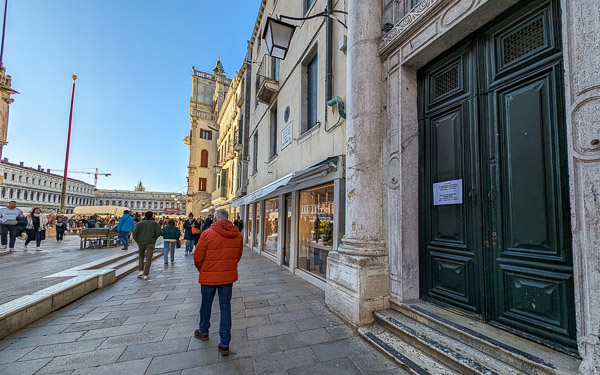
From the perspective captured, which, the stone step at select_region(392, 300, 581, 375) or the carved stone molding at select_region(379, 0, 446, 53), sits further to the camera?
the carved stone molding at select_region(379, 0, 446, 53)

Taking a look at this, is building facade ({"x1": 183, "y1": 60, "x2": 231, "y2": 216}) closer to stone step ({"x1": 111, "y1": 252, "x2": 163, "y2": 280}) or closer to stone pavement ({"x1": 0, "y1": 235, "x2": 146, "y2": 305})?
stone pavement ({"x1": 0, "y1": 235, "x2": 146, "y2": 305})

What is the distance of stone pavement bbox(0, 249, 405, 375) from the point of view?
9.05 feet

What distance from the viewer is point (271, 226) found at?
10.4 metres

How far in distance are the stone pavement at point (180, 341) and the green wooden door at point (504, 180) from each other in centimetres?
141

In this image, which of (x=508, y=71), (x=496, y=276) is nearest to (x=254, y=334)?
(x=496, y=276)

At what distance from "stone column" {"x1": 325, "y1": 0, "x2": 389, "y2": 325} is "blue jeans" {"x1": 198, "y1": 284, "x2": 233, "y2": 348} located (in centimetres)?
175

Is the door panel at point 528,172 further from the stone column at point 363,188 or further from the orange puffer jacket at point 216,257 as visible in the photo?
the orange puffer jacket at point 216,257

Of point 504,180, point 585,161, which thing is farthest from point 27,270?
point 585,161

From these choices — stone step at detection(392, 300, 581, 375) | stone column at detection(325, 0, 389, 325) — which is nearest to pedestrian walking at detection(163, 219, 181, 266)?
stone column at detection(325, 0, 389, 325)

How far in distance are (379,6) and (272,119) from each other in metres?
7.04

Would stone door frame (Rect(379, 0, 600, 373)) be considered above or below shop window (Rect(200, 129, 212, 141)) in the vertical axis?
below

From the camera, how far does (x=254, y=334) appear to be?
11.7 feet

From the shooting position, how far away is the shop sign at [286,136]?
332 inches

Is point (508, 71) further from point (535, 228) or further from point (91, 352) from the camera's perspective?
point (91, 352)
